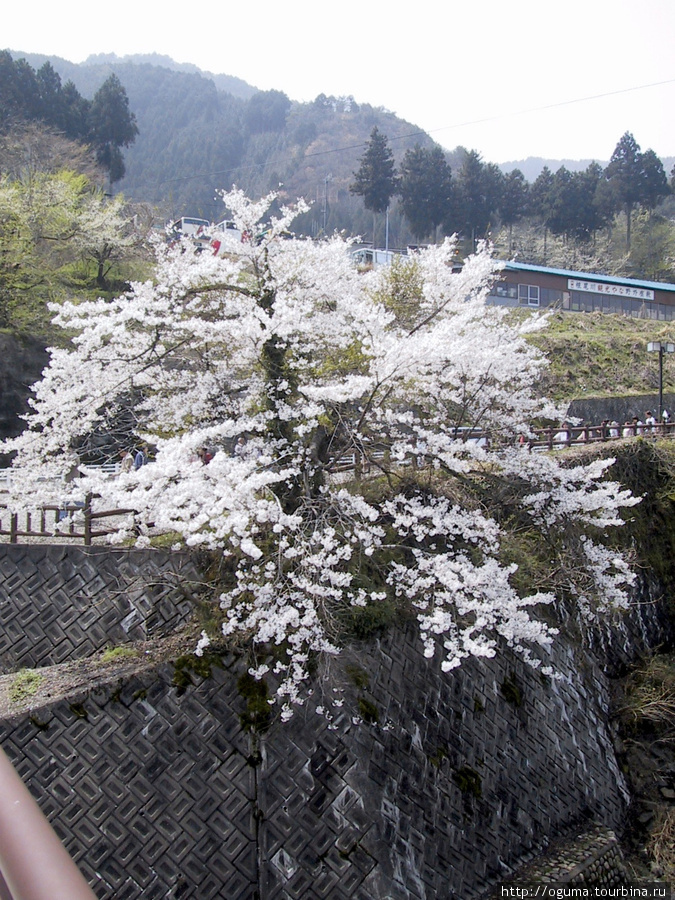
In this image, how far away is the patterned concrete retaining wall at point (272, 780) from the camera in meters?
6.34

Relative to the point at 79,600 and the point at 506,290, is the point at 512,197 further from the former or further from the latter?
the point at 79,600

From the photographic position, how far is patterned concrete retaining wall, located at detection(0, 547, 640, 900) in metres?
6.34

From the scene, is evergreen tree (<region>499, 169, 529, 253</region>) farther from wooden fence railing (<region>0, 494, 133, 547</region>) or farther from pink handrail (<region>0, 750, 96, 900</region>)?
pink handrail (<region>0, 750, 96, 900</region>)

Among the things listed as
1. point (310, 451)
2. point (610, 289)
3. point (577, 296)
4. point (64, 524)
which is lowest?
point (64, 524)

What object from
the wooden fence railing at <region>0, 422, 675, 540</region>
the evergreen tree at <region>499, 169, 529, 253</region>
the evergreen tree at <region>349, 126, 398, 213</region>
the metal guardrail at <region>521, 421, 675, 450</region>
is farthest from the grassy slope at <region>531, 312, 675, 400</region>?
the evergreen tree at <region>349, 126, 398, 213</region>

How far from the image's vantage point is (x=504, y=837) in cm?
795

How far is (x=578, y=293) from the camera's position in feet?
118

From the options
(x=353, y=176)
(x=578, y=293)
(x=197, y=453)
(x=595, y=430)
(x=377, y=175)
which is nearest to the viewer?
(x=197, y=453)

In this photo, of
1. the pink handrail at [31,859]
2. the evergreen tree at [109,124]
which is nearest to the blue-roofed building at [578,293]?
the evergreen tree at [109,124]

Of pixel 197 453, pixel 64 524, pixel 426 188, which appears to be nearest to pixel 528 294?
pixel 426 188

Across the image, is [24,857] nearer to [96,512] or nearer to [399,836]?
[399,836]

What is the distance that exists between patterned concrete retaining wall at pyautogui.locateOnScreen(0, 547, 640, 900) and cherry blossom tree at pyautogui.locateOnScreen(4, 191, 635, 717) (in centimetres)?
59

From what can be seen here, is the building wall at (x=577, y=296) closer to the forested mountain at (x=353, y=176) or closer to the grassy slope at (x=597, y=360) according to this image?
the grassy slope at (x=597, y=360)

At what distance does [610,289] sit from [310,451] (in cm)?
3369
